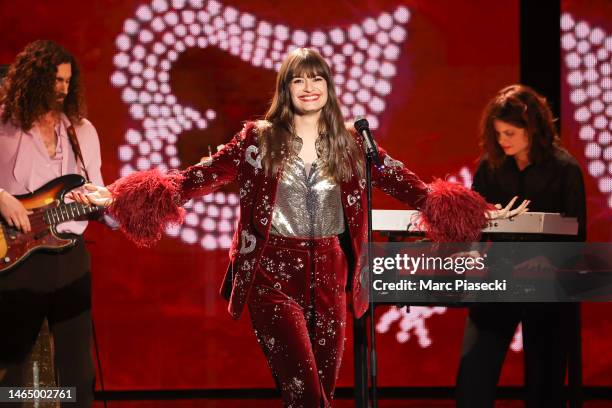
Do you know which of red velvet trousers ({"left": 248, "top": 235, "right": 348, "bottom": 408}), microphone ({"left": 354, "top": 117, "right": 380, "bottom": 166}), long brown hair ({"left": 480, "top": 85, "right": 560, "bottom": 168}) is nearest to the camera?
microphone ({"left": 354, "top": 117, "right": 380, "bottom": 166})

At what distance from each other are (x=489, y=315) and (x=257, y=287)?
1159 mm

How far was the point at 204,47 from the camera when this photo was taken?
5.33 metres

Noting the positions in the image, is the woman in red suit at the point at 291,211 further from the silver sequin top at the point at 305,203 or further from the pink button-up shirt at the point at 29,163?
the pink button-up shirt at the point at 29,163

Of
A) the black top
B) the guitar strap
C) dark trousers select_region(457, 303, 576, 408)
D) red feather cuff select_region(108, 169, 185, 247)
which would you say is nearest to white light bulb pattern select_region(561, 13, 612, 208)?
the black top

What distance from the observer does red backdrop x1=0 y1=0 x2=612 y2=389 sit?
5.32 meters

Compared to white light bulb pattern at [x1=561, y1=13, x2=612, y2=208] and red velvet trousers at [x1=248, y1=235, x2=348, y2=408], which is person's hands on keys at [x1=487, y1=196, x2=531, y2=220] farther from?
white light bulb pattern at [x1=561, y1=13, x2=612, y2=208]

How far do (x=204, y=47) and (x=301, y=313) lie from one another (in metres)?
2.53

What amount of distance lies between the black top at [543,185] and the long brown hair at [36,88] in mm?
1980

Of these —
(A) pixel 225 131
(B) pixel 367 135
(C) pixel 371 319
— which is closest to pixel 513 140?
(B) pixel 367 135

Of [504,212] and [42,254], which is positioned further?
[42,254]

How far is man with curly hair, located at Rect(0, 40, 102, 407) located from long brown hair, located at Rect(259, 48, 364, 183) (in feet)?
3.52

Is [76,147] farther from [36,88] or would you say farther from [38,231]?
[38,231]

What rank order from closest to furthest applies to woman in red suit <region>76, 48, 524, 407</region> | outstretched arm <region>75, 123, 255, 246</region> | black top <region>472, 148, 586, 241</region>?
woman in red suit <region>76, 48, 524, 407</region>
outstretched arm <region>75, 123, 255, 246</region>
black top <region>472, 148, 586, 241</region>

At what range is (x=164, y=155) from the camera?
5305 millimetres
